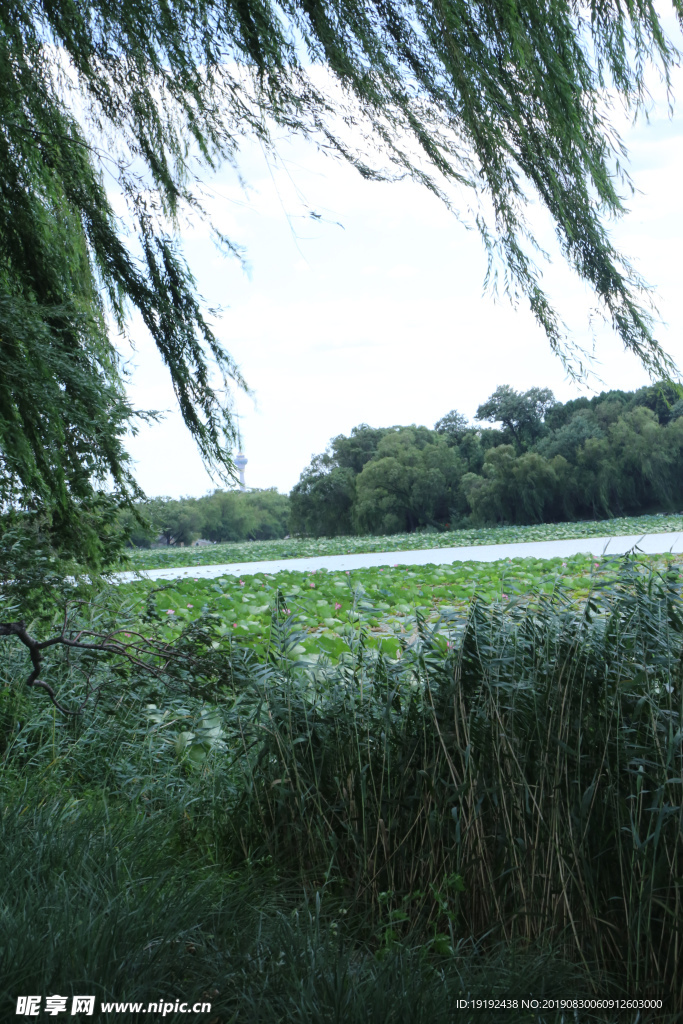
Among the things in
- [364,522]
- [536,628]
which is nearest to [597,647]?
[536,628]

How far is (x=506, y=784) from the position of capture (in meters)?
1.75

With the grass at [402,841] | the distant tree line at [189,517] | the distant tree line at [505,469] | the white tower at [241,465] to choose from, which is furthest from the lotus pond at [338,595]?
the distant tree line at [505,469]

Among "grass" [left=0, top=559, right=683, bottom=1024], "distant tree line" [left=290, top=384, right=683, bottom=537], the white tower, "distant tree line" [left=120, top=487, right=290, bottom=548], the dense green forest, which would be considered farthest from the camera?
"distant tree line" [left=290, top=384, right=683, bottom=537]

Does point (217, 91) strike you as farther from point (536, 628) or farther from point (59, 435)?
point (536, 628)

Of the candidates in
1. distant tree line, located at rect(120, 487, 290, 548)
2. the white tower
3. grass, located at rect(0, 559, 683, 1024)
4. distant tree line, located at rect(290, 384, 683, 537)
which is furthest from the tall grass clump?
distant tree line, located at rect(290, 384, 683, 537)

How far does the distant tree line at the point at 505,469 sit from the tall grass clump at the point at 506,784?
7404mm

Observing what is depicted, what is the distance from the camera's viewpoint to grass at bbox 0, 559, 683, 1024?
1194 millimetres

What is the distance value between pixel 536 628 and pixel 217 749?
1.28 meters

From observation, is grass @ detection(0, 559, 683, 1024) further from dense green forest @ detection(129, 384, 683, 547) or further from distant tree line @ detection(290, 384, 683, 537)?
distant tree line @ detection(290, 384, 683, 537)

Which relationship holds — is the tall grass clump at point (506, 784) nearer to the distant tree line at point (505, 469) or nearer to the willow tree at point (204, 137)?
the willow tree at point (204, 137)

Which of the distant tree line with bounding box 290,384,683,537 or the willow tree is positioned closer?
the willow tree

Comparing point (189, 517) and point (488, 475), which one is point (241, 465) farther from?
point (488, 475)

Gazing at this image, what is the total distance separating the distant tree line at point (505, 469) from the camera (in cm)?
1408

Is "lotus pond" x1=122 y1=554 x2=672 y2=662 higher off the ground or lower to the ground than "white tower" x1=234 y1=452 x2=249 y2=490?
lower
